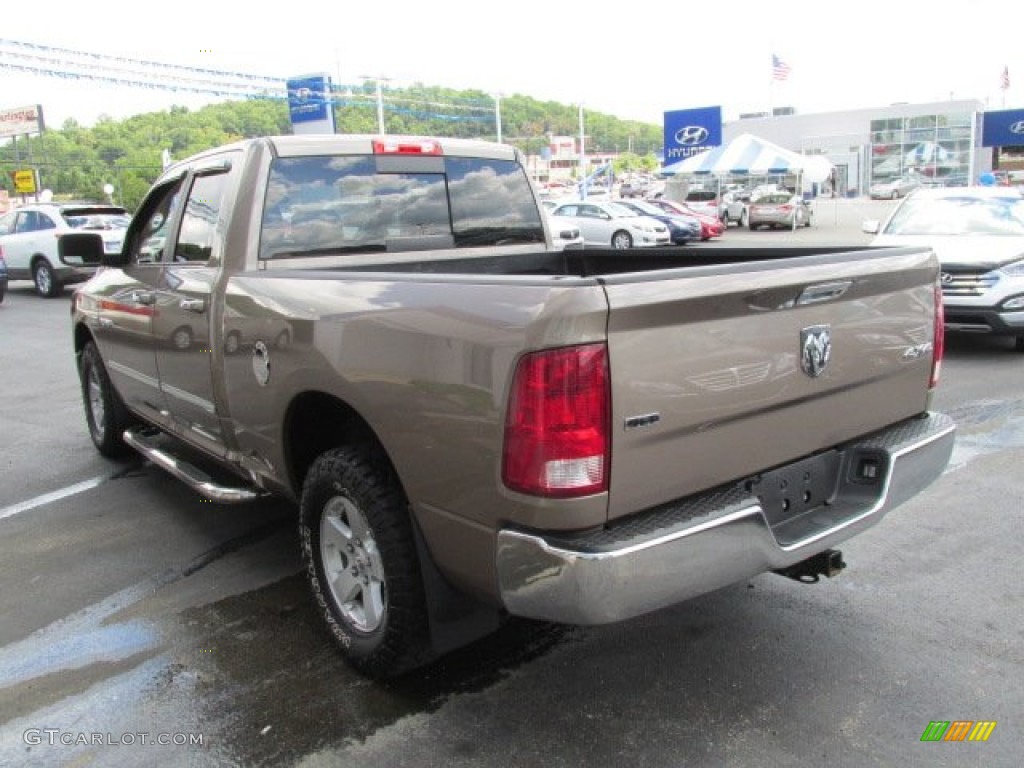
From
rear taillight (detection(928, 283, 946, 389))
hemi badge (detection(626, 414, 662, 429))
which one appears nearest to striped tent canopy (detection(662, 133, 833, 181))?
rear taillight (detection(928, 283, 946, 389))

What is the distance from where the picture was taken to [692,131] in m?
39.8

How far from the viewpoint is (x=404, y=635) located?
2.87 metres

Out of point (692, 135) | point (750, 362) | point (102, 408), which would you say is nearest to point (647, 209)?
point (692, 135)

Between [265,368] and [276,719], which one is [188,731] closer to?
[276,719]

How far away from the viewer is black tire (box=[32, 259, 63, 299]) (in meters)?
17.1

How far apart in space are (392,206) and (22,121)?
55.6m

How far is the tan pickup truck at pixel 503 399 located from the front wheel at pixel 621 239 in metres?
21.6

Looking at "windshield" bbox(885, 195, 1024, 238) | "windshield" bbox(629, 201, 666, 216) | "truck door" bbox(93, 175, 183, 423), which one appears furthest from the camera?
"windshield" bbox(629, 201, 666, 216)

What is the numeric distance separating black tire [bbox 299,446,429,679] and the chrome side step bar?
0.61m

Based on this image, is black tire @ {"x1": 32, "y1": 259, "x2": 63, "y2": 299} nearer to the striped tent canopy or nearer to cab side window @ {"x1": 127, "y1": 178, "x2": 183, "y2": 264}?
cab side window @ {"x1": 127, "y1": 178, "x2": 183, "y2": 264}

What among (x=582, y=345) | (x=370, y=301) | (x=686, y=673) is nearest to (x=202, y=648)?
(x=370, y=301)

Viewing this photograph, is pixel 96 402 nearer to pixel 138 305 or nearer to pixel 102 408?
pixel 102 408

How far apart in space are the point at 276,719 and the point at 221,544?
5.81ft

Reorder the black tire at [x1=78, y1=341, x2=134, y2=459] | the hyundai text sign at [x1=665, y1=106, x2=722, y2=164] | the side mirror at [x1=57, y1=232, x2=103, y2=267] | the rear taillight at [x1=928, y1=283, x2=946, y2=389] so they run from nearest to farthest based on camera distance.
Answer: the rear taillight at [x1=928, y1=283, x2=946, y2=389]
the side mirror at [x1=57, y1=232, x2=103, y2=267]
the black tire at [x1=78, y1=341, x2=134, y2=459]
the hyundai text sign at [x1=665, y1=106, x2=722, y2=164]
